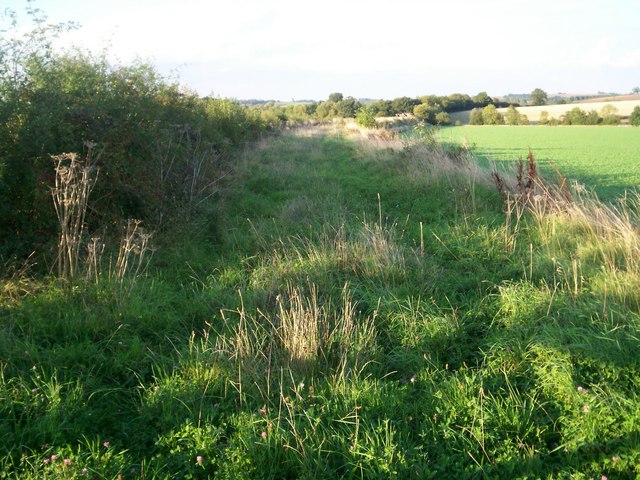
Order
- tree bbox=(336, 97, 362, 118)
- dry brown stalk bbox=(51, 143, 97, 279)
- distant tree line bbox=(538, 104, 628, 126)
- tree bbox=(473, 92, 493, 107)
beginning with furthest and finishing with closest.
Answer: tree bbox=(473, 92, 493, 107), distant tree line bbox=(538, 104, 628, 126), tree bbox=(336, 97, 362, 118), dry brown stalk bbox=(51, 143, 97, 279)

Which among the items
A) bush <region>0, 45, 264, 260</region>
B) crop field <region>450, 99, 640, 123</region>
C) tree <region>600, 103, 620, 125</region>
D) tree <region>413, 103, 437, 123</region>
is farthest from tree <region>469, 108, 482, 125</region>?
bush <region>0, 45, 264, 260</region>

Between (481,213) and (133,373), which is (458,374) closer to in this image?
(133,373)

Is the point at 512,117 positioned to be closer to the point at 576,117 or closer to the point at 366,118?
the point at 576,117

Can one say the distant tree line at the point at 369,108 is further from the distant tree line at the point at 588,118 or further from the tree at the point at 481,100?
the distant tree line at the point at 588,118

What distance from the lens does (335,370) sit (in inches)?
163

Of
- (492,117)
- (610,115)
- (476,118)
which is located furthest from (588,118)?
(476,118)

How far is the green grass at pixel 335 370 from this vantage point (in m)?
3.15

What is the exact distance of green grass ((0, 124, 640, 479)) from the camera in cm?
315

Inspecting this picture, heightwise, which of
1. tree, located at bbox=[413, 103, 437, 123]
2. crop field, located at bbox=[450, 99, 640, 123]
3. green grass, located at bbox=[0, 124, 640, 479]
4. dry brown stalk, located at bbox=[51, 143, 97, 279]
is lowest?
green grass, located at bbox=[0, 124, 640, 479]

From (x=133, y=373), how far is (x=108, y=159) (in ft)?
13.4

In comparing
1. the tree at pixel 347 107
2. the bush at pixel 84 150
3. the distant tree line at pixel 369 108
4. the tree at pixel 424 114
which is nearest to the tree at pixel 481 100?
the distant tree line at pixel 369 108

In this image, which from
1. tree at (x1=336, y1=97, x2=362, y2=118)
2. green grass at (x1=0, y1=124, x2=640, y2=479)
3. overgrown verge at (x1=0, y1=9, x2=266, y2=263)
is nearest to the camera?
green grass at (x1=0, y1=124, x2=640, y2=479)

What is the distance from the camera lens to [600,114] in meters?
55.8

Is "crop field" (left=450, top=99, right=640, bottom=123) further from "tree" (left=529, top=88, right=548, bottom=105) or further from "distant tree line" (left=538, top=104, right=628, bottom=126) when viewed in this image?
"tree" (left=529, top=88, right=548, bottom=105)
